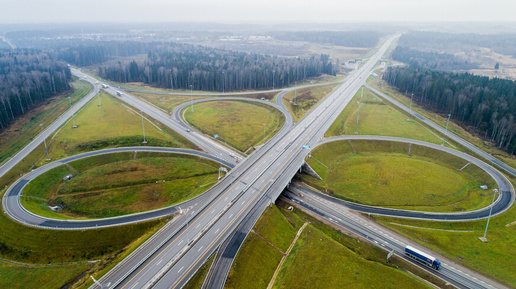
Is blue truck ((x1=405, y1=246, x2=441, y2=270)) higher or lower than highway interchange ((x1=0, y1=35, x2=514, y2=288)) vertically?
lower

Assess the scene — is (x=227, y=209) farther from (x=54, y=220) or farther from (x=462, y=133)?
(x=462, y=133)

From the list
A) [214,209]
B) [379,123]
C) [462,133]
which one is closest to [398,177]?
[379,123]

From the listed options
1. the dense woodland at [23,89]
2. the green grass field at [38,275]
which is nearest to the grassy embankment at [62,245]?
the green grass field at [38,275]

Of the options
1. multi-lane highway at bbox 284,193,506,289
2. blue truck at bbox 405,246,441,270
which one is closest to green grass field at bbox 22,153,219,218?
multi-lane highway at bbox 284,193,506,289

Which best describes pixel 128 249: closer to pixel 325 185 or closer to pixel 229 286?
pixel 229 286

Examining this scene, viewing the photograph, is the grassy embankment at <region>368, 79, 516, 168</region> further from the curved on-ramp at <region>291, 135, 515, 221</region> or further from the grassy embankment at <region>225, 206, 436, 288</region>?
the grassy embankment at <region>225, 206, 436, 288</region>

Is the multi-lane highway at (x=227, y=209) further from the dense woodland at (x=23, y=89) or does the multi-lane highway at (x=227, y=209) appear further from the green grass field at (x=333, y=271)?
the dense woodland at (x=23, y=89)
